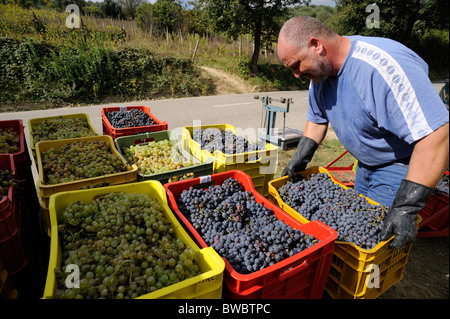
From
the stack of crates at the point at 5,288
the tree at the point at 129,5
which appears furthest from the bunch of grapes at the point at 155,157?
the tree at the point at 129,5

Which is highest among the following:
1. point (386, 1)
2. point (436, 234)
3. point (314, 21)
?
point (386, 1)

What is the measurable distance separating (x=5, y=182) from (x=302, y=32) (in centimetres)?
230

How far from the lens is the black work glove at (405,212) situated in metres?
1.79

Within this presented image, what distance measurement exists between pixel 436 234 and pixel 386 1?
1030 inches

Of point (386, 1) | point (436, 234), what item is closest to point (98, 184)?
point (436, 234)

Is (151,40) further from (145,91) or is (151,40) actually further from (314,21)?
(314,21)

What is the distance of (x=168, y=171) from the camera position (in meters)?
2.45

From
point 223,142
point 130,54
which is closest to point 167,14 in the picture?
point 130,54

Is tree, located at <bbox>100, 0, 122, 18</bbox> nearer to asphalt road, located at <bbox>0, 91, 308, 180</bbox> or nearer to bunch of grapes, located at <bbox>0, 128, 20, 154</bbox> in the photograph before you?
asphalt road, located at <bbox>0, 91, 308, 180</bbox>

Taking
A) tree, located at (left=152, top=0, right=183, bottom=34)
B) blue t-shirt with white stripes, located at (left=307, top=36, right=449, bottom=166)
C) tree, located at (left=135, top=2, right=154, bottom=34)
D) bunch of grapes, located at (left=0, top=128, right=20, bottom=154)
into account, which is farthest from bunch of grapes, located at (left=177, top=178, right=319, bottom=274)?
tree, located at (left=152, top=0, right=183, bottom=34)

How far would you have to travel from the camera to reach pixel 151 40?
1638cm

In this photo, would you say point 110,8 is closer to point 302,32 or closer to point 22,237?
point 302,32

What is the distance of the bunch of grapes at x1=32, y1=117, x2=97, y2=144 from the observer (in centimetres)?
310

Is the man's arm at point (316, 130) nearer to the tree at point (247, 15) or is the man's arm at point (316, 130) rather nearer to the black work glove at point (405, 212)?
the black work glove at point (405, 212)
